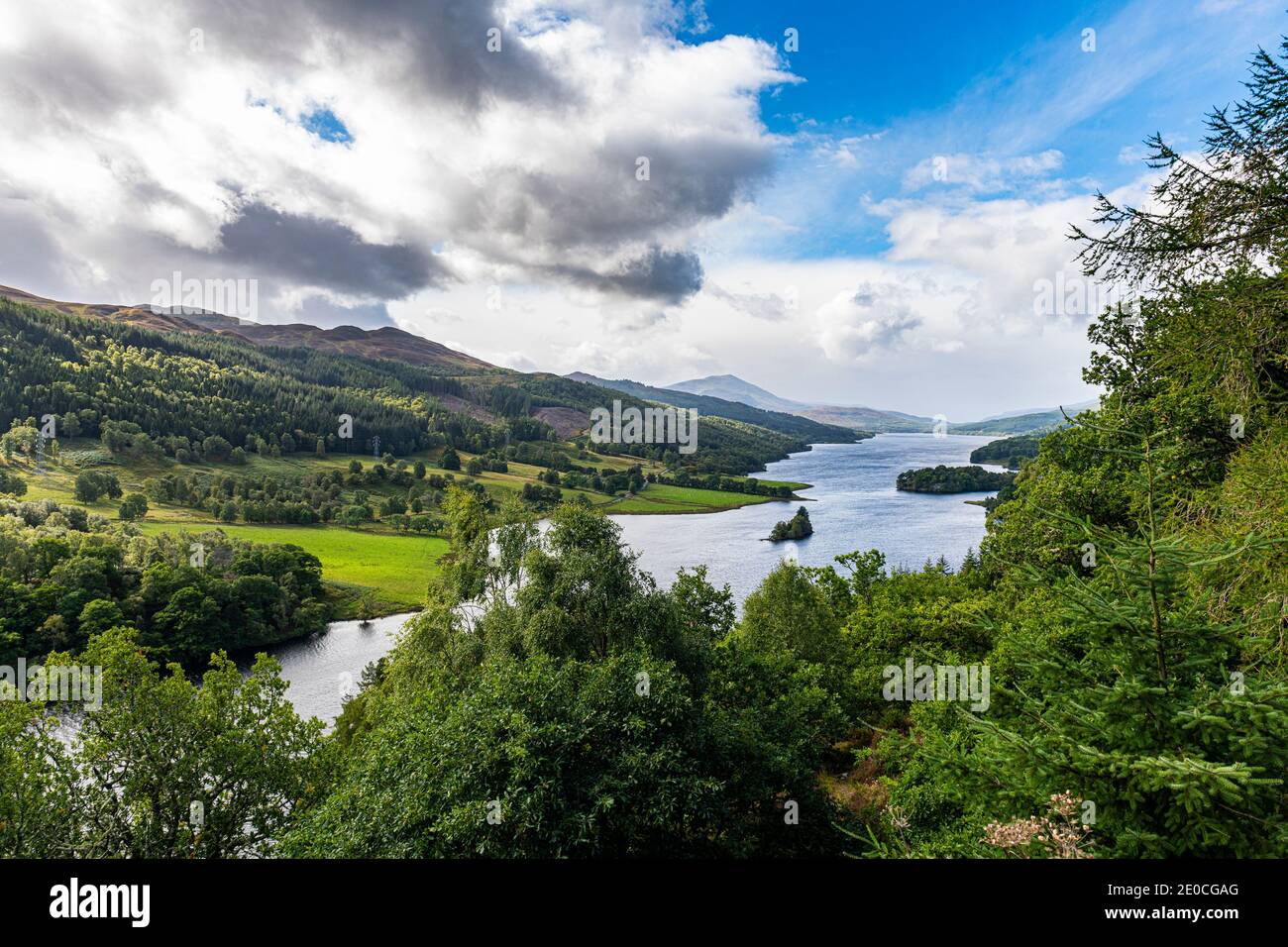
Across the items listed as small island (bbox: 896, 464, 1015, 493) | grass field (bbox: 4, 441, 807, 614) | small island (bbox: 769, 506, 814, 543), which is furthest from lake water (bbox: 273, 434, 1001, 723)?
grass field (bbox: 4, 441, 807, 614)

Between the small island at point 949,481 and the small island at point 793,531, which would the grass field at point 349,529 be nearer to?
the small island at point 793,531

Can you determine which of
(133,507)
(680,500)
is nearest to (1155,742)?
(133,507)

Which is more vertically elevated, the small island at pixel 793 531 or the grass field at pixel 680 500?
the grass field at pixel 680 500

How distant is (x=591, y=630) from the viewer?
13812mm

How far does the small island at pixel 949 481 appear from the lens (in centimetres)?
9887

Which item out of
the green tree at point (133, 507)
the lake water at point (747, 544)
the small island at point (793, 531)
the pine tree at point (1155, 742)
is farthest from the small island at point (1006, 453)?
the green tree at point (133, 507)

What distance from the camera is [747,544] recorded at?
206ft

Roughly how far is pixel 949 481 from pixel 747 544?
188 ft

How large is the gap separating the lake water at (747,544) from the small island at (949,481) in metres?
2.58

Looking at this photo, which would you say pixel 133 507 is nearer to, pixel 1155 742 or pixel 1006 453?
pixel 1155 742

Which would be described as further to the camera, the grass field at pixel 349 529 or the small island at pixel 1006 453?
the small island at pixel 1006 453
